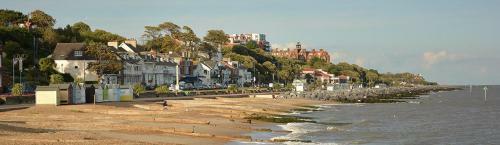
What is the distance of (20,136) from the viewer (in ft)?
85.4

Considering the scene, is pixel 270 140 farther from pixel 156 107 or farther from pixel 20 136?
pixel 156 107

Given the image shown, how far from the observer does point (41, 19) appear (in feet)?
388

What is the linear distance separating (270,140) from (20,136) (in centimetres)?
1266

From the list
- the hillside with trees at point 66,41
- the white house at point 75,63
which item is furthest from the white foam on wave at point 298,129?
the white house at point 75,63

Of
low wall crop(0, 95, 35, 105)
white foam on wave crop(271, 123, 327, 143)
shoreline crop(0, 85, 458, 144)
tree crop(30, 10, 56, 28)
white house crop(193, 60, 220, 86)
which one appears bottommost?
white foam on wave crop(271, 123, 327, 143)

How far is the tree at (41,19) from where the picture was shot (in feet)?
388

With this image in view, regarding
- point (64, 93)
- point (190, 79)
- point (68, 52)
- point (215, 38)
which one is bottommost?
point (64, 93)

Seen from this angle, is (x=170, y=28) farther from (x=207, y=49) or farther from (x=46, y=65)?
(x=46, y=65)

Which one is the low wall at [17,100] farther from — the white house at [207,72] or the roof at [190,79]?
the white house at [207,72]

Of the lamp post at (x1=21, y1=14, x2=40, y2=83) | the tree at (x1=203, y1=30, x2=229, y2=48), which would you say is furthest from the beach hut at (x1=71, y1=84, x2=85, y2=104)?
the tree at (x1=203, y1=30, x2=229, y2=48)

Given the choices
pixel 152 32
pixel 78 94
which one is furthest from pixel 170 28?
pixel 78 94

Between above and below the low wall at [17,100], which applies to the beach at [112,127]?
below

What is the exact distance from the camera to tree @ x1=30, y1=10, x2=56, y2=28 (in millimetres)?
118312

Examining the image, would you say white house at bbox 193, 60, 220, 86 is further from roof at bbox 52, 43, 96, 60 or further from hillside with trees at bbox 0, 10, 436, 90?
roof at bbox 52, 43, 96, 60
